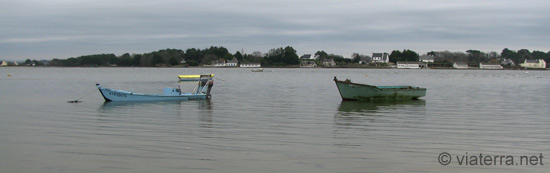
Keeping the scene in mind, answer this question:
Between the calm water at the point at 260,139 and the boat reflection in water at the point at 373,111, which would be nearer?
the calm water at the point at 260,139

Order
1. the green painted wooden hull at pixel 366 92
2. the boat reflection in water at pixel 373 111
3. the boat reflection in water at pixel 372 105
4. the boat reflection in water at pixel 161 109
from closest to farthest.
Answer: the boat reflection in water at pixel 373 111 < the boat reflection in water at pixel 161 109 < the boat reflection in water at pixel 372 105 < the green painted wooden hull at pixel 366 92

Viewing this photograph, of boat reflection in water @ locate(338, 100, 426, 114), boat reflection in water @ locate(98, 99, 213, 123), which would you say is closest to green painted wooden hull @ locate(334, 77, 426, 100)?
boat reflection in water @ locate(338, 100, 426, 114)

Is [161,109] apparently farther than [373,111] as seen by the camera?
Yes

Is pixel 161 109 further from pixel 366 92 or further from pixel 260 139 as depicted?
pixel 366 92

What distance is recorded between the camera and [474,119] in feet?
69.3

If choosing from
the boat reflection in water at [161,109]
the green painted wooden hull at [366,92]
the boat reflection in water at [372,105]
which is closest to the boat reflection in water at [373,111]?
the boat reflection in water at [372,105]

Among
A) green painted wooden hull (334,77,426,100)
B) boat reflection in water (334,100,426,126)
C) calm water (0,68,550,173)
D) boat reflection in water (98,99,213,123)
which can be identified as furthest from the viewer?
green painted wooden hull (334,77,426,100)

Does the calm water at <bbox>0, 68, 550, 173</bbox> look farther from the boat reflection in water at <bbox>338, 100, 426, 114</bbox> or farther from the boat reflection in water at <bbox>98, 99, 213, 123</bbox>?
the boat reflection in water at <bbox>338, 100, 426, 114</bbox>

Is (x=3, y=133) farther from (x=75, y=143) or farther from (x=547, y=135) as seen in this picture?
(x=547, y=135)

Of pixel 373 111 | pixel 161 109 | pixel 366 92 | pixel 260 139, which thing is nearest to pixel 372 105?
pixel 366 92

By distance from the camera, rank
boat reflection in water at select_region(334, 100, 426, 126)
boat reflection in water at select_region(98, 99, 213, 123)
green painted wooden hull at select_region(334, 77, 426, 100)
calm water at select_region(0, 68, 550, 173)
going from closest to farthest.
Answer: calm water at select_region(0, 68, 550, 173)
boat reflection in water at select_region(334, 100, 426, 126)
boat reflection in water at select_region(98, 99, 213, 123)
green painted wooden hull at select_region(334, 77, 426, 100)

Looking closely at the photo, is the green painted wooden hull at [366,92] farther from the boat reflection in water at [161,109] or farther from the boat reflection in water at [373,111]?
the boat reflection in water at [161,109]

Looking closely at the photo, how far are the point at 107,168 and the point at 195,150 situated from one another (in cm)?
258

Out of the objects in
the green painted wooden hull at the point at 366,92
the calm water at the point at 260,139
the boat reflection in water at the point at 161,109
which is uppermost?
the green painted wooden hull at the point at 366,92
